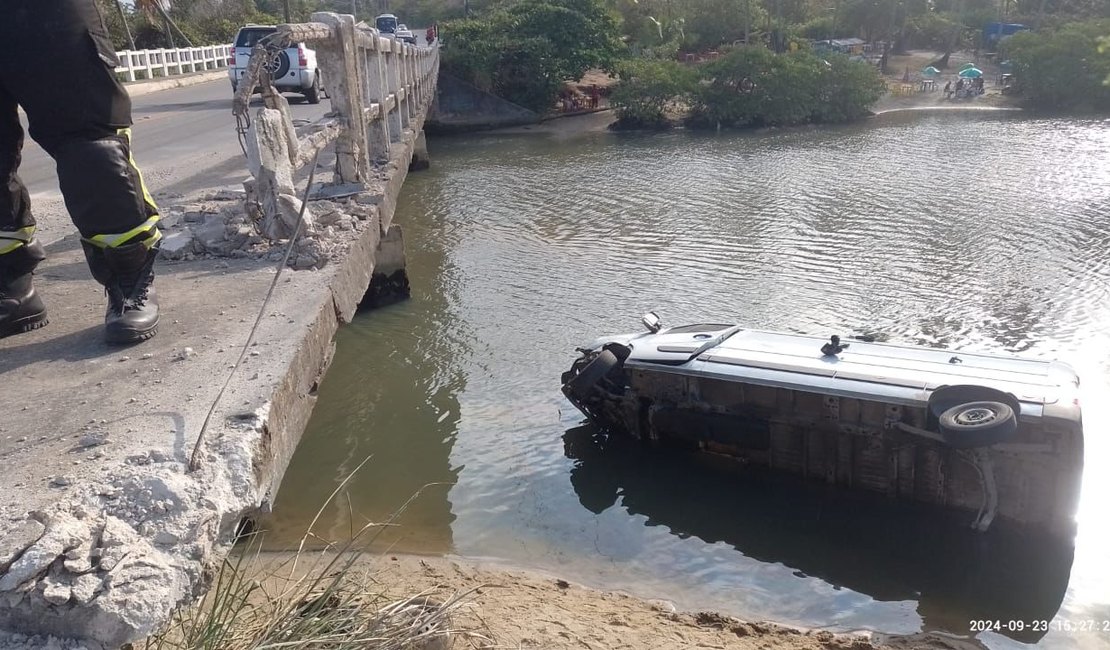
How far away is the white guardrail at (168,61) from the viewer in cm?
2803

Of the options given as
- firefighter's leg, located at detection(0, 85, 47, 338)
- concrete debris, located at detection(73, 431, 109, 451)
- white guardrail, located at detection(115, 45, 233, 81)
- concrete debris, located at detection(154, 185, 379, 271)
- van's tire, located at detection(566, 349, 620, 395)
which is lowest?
van's tire, located at detection(566, 349, 620, 395)

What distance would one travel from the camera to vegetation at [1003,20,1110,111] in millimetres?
31984

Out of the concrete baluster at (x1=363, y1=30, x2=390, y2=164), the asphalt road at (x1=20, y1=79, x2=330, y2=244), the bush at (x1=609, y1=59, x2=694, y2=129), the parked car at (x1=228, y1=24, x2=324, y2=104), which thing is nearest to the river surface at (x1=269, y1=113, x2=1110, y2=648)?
the concrete baluster at (x1=363, y1=30, x2=390, y2=164)

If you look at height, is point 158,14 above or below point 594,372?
above

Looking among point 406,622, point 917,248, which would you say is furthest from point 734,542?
point 917,248

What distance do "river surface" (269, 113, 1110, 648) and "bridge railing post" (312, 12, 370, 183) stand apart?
1721 millimetres

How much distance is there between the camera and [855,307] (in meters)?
9.84

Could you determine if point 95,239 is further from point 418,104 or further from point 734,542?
point 418,104

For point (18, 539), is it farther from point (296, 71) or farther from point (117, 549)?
point (296, 71)

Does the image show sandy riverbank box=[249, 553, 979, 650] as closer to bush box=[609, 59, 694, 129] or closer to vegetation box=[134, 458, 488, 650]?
vegetation box=[134, 458, 488, 650]

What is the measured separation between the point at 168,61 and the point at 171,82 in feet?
7.50

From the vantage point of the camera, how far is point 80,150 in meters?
3.73

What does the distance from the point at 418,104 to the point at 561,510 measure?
14.1 m

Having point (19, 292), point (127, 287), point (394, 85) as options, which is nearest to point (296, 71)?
point (394, 85)
